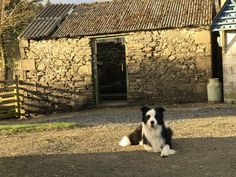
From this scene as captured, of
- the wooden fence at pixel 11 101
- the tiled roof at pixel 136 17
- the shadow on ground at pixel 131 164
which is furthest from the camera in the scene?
the wooden fence at pixel 11 101

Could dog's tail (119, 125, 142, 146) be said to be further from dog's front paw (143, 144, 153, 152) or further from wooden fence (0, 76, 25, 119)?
wooden fence (0, 76, 25, 119)

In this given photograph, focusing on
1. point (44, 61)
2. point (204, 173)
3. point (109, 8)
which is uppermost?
point (109, 8)

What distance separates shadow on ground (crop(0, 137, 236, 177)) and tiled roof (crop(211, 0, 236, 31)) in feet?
27.6

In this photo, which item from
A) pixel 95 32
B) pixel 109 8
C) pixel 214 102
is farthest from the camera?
pixel 109 8

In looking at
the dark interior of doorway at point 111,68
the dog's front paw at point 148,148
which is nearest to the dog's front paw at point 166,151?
the dog's front paw at point 148,148

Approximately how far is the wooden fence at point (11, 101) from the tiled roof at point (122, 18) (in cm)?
208

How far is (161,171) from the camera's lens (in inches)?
273

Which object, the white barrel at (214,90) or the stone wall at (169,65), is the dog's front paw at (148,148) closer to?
the white barrel at (214,90)

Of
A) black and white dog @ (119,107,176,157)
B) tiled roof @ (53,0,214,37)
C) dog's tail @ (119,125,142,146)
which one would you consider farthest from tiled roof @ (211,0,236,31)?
black and white dog @ (119,107,176,157)

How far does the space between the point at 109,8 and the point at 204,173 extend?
13.4 meters

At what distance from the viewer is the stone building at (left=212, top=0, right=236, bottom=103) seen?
53.7 feet

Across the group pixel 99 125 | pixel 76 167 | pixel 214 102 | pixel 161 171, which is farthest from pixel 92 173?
pixel 214 102

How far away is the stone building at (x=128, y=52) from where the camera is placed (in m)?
17.1

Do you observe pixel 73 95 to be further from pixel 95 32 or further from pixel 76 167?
pixel 76 167
